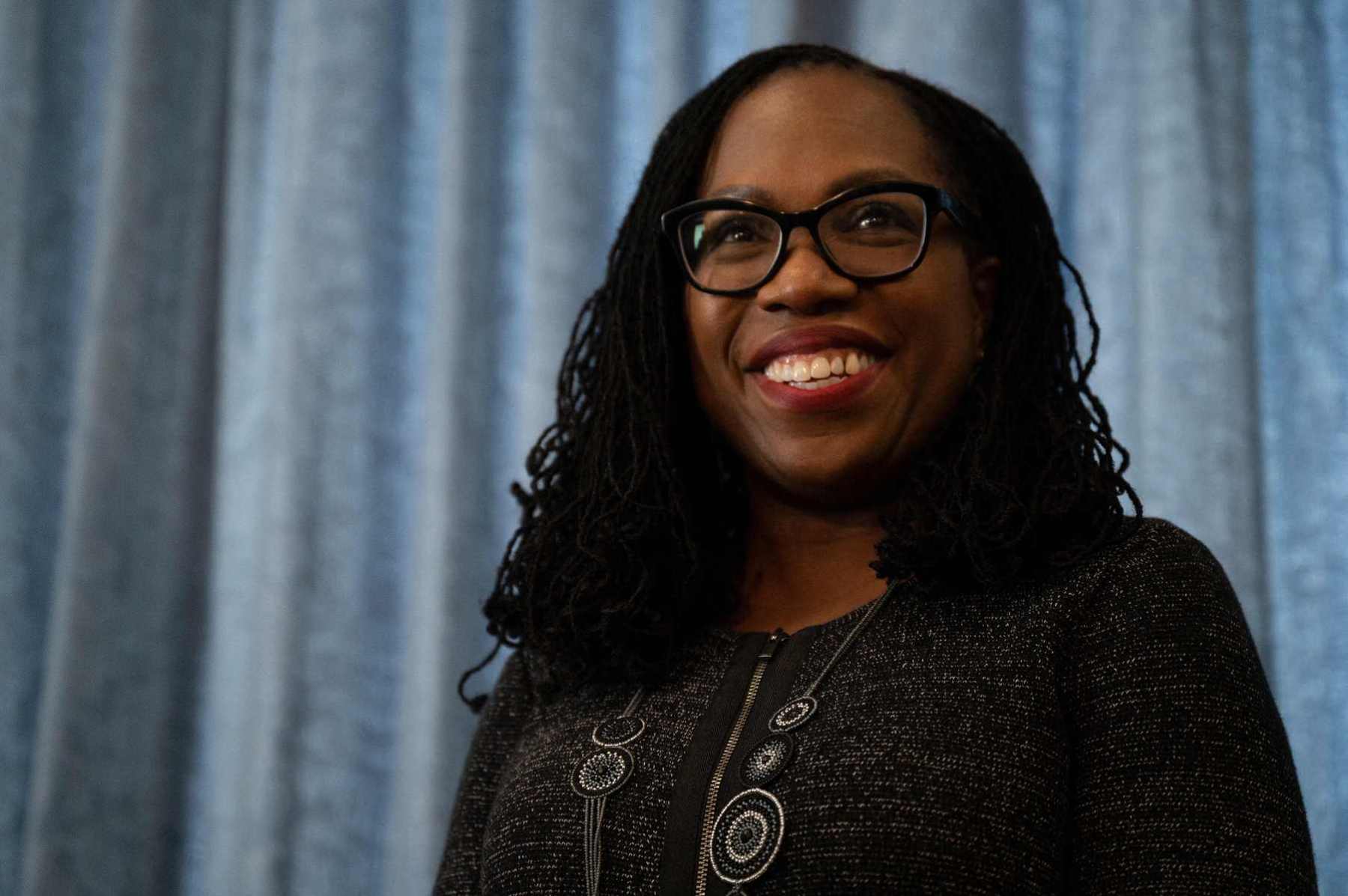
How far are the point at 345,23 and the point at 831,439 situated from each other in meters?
1.03

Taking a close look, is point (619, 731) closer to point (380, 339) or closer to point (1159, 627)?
point (1159, 627)

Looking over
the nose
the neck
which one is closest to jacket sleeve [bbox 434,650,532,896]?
the neck

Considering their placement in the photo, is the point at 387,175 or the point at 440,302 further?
the point at 387,175

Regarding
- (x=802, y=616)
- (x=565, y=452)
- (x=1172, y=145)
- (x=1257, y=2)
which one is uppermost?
(x=1257, y=2)

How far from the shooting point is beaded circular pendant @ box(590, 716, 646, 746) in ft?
3.31

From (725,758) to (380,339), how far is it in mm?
910

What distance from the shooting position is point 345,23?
1703mm

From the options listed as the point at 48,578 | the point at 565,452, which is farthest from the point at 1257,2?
the point at 48,578

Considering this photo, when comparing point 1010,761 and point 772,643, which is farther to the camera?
point 772,643

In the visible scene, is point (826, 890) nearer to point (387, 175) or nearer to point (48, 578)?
point (387, 175)

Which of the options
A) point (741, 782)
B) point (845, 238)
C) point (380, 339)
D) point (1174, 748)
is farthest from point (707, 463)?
point (380, 339)

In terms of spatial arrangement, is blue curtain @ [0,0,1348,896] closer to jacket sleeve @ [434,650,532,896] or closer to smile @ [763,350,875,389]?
jacket sleeve @ [434,650,532,896]

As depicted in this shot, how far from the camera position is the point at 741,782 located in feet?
3.02

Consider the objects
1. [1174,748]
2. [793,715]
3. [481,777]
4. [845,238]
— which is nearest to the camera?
[1174,748]
